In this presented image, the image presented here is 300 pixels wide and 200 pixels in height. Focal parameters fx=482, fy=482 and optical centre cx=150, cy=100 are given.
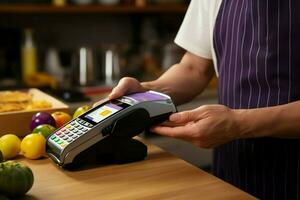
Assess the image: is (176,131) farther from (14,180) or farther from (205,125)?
(14,180)

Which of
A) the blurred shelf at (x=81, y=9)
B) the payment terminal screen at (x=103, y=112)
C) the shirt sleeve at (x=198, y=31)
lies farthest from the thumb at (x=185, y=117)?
the blurred shelf at (x=81, y=9)

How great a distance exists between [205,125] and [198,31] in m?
0.48

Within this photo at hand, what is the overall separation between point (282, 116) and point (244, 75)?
0.70 feet

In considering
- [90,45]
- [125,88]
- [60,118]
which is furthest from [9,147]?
[90,45]

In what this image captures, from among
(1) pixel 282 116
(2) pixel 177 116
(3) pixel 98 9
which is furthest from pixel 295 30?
(3) pixel 98 9

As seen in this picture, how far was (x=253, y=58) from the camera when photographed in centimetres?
110

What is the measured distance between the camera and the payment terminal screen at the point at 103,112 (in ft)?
3.03

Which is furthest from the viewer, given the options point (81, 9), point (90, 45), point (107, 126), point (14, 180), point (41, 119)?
point (90, 45)

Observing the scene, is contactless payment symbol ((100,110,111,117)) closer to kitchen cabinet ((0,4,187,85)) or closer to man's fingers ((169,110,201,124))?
man's fingers ((169,110,201,124))

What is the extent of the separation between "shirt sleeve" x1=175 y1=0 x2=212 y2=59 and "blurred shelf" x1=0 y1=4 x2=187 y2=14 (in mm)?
1253

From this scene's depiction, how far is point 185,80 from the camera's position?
1.28 metres

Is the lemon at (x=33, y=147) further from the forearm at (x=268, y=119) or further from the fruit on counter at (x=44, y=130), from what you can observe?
the forearm at (x=268, y=119)

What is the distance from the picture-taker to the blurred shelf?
235 centimetres

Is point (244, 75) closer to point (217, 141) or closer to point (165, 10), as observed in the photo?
point (217, 141)
